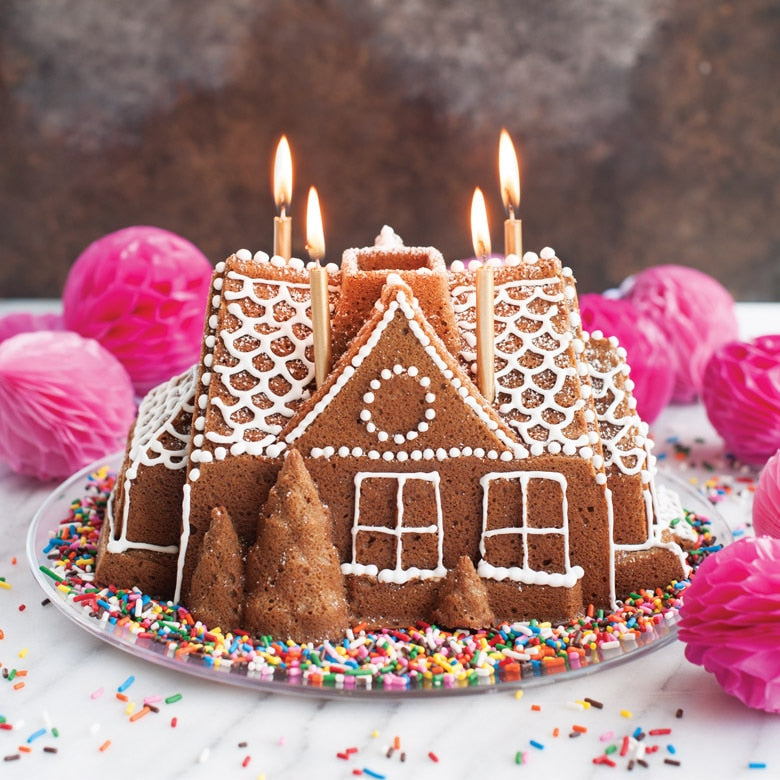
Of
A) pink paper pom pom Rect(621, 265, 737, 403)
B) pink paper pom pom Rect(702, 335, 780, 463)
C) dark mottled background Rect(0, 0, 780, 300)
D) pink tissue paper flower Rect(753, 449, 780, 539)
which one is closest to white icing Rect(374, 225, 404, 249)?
pink tissue paper flower Rect(753, 449, 780, 539)

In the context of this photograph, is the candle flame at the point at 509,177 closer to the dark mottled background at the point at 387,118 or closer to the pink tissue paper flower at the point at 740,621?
the pink tissue paper flower at the point at 740,621

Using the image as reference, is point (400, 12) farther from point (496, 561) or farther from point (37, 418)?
point (496, 561)

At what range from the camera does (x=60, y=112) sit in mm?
2869

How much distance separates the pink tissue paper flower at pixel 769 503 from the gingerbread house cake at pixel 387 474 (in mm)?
134

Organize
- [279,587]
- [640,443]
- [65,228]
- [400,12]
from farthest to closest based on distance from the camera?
[65,228] → [400,12] → [640,443] → [279,587]

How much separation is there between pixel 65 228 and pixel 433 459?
6.24ft

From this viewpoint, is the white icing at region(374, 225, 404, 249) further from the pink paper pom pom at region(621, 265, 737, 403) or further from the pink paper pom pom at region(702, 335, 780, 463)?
the pink paper pom pom at region(621, 265, 737, 403)

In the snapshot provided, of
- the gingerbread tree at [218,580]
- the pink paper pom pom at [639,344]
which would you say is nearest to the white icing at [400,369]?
the gingerbread tree at [218,580]

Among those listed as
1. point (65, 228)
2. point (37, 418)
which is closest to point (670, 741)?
point (37, 418)

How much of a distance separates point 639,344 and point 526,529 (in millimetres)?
720

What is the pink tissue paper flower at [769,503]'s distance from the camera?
1516 mm

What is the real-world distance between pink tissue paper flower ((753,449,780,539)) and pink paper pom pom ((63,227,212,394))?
1129mm

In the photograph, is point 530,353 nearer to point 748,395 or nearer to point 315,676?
point 315,676

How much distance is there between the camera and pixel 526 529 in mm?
Answer: 1451
